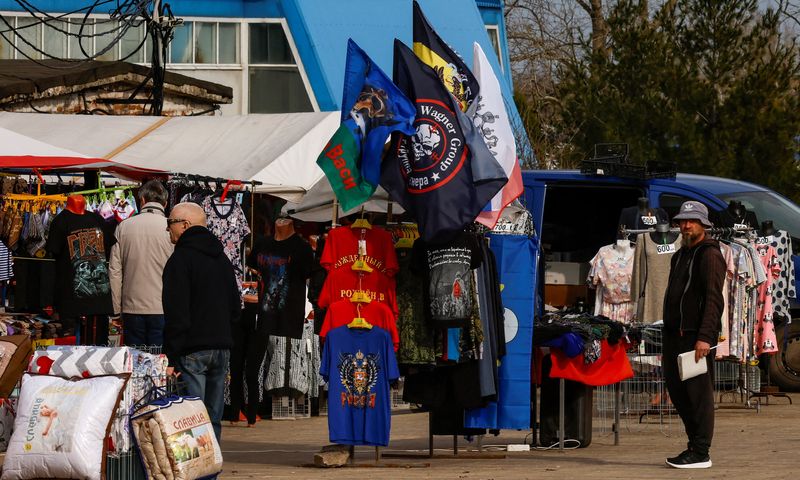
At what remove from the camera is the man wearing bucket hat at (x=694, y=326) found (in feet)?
36.9

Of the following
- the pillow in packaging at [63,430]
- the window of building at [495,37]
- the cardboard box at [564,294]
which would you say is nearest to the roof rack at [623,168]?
the cardboard box at [564,294]

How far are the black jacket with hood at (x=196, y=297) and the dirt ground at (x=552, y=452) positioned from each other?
3.99ft

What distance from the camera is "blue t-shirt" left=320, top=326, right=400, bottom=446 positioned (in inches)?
447

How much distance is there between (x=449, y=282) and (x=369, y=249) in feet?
2.07

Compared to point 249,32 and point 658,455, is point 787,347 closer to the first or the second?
point 658,455

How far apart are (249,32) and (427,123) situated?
19080 mm

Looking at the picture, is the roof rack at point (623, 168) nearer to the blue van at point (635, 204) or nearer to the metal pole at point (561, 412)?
the blue van at point (635, 204)

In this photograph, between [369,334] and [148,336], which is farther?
[148,336]

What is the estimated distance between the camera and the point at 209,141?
64.4ft

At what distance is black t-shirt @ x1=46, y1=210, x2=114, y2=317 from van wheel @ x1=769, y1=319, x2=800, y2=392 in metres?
8.10

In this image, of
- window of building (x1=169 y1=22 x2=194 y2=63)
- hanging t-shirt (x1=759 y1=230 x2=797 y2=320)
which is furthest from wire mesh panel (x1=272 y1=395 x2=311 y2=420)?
window of building (x1=169 y1=22 x2=194 y2=63)

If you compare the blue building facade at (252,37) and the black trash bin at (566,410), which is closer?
the black trash bin at (566,410)

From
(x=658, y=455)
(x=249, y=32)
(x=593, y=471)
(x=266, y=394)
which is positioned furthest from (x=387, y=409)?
(x=249, y=32)

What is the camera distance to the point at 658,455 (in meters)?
12.4
